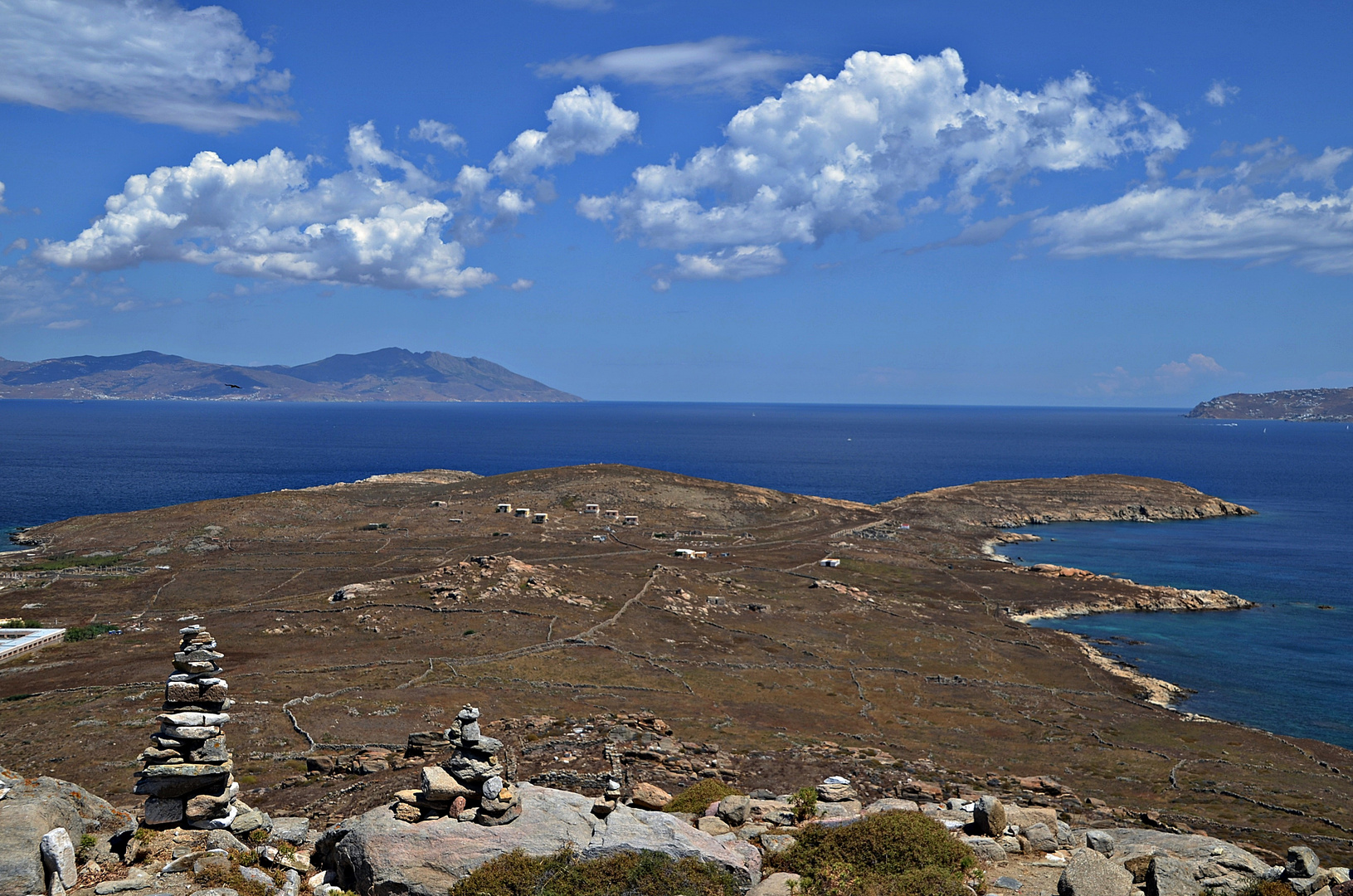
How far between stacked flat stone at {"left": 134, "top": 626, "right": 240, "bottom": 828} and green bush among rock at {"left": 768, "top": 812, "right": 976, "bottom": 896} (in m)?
15.0

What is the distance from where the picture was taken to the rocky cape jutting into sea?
71.7 ft

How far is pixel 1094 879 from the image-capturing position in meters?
21.2

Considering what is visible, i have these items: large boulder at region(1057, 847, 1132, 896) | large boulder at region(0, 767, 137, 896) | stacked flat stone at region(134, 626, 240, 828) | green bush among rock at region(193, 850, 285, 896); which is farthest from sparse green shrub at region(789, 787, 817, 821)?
large boulder at region(0, 767, 137, 896)

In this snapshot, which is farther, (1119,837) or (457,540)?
(457,540)

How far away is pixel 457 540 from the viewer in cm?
10181

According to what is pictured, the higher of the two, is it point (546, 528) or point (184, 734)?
point (184, 734)

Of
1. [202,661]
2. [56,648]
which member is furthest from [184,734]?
[56,648]

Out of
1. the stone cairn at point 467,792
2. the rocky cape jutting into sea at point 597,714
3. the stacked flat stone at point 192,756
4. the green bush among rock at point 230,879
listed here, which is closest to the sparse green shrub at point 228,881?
the green bush among rock at point 230,879

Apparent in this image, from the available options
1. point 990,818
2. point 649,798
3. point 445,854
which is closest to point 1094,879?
point 990,818

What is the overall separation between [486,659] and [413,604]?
14909 mm

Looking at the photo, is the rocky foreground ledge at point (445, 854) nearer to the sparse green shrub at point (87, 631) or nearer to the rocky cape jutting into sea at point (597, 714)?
the rocky cape jutting into sea at point (597, 714)

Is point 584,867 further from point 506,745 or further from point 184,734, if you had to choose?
point 506,745

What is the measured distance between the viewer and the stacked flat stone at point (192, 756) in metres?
21.0

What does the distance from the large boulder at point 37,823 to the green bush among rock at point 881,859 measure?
16.8 metres
